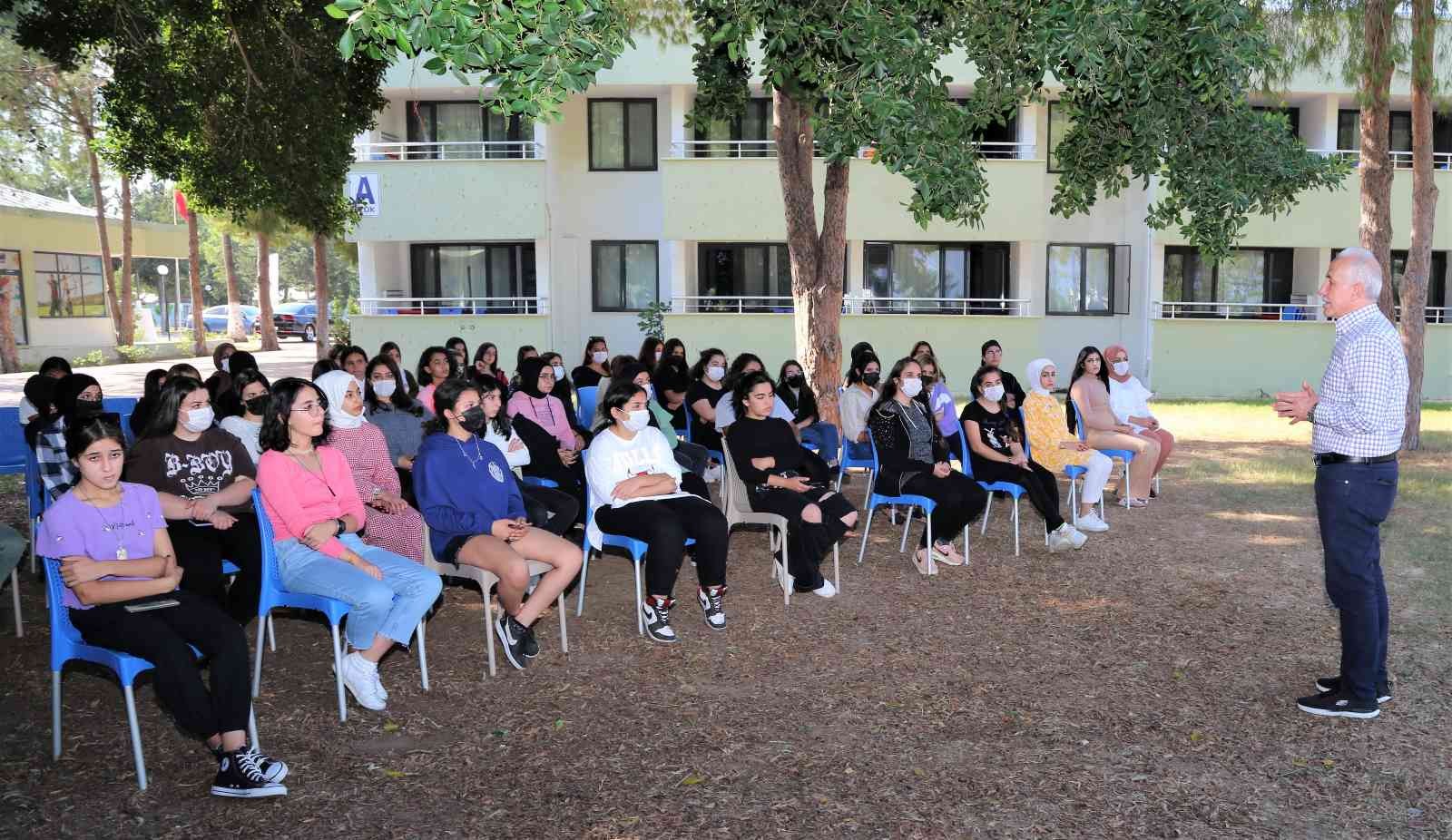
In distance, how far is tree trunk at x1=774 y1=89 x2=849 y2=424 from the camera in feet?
36.7

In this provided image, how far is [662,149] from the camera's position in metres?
20.8

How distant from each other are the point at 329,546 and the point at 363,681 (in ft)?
2.10

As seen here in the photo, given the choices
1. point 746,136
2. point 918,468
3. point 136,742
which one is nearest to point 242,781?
point 136,742

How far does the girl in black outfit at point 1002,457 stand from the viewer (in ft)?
26.8

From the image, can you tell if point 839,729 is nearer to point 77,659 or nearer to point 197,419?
point 77,659

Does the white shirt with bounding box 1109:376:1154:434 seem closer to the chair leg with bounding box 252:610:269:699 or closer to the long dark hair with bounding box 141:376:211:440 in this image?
the chair leg with bounding box 252:610:269:699

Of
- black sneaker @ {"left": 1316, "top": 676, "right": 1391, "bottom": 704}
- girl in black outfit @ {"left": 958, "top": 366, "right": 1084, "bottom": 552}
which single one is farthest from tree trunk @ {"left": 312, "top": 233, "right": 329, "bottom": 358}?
black sneaker @ {"left": 1316, "top": 676, "right": 1391, "bottom": 704}

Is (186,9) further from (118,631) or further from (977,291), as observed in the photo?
(977,291)

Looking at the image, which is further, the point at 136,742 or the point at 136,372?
the point at 136,372

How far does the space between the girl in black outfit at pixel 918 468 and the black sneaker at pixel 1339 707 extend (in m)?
2.86

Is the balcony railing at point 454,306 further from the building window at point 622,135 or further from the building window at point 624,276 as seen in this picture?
the building window at point 622,135

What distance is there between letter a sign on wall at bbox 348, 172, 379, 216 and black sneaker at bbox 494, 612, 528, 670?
15.8 meters

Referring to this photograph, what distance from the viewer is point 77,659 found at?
4.49 m

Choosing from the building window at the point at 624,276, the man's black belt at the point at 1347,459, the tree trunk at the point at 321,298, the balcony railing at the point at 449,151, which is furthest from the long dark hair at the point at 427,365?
the tree trunk at the point at 321,298
